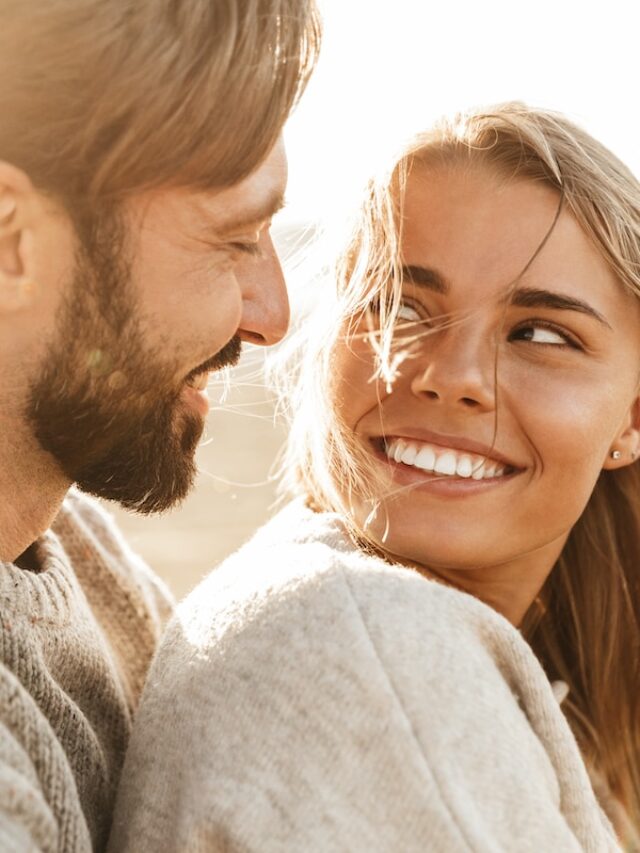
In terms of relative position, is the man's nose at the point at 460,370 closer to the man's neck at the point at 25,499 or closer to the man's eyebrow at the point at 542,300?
the man's eyebrow at the point at 542,300

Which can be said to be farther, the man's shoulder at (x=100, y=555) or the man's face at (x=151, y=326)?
the man's shoulder at (x=100, y=555)

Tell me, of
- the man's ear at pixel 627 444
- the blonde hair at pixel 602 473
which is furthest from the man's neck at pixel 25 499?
the man's ear at pixel 627 444

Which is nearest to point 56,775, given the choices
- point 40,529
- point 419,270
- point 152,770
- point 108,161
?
point 152,770

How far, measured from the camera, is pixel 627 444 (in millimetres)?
2312

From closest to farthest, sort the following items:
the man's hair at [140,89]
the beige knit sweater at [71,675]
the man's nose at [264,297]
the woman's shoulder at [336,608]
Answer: the beige knit sweater at [71,675] → the woman's shoulder at [336,608] → the man's hair at [140,89] → the man's nose at [264,297]

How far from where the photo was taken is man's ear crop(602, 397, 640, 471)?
7.50ft

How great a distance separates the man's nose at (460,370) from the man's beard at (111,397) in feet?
1.23

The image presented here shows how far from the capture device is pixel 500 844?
132cm

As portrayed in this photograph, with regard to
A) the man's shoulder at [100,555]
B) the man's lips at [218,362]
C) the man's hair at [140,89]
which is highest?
the man's hair at [140,89]

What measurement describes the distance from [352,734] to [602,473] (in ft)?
4.33

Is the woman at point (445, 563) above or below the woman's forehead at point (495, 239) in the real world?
below

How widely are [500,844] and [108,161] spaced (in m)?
1.10

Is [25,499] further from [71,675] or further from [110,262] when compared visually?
[110,262]

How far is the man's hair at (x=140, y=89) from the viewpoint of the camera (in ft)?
5.46
